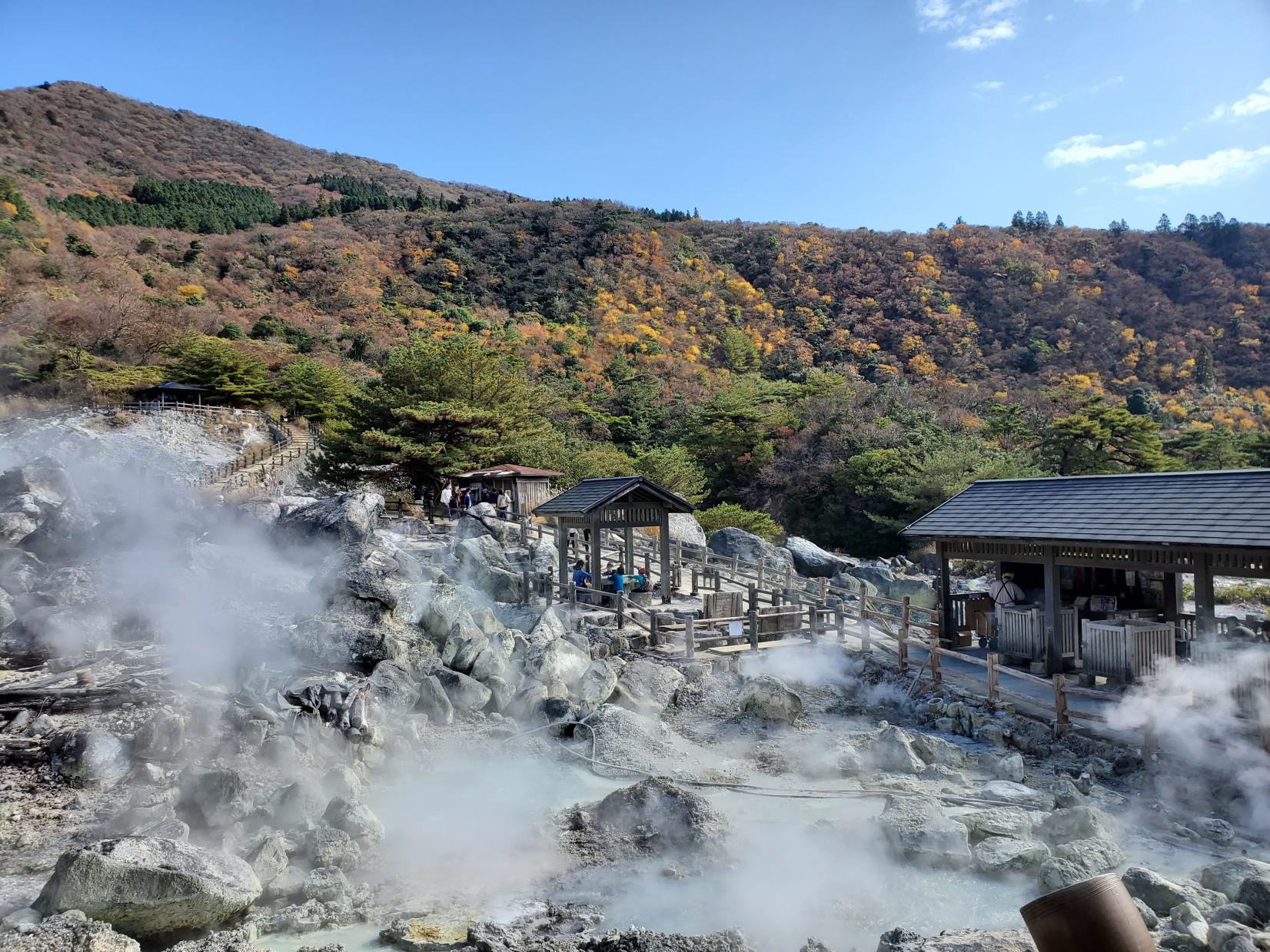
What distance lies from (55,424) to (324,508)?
17.9 meters

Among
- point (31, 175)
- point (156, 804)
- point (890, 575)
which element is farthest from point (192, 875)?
point (31, 175)

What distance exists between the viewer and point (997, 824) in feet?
26.7

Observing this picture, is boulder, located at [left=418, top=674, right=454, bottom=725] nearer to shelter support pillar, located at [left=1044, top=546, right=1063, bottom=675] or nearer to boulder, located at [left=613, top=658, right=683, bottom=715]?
boulder, located at [left=613, top=658, right=683, bottom=715]

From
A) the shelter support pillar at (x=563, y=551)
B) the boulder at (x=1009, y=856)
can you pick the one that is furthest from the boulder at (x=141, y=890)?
the shelter support pillar at (x=563, y=551)

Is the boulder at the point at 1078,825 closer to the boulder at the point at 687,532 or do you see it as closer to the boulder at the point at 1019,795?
the boulder at the point at 1019,795

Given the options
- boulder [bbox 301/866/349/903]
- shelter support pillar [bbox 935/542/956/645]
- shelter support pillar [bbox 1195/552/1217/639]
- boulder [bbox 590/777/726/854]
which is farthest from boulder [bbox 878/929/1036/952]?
shelter support pillar [bbox 935/542/956/645]

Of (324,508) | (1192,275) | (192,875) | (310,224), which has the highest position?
(310,224)

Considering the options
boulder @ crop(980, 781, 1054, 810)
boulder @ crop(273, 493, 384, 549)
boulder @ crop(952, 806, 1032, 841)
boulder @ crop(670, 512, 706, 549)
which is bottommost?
boulder @ crop(980, 781, 1054, 810)

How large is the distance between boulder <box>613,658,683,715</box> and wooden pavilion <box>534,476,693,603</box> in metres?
3.67

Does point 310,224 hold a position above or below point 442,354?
above

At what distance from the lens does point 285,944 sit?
6.52m

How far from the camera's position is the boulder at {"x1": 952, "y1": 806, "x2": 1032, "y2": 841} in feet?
26.5

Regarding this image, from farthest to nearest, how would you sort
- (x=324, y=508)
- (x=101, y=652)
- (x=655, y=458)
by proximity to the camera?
(x=655, y=458) → (x=324, y=508) → (x=101, y=652)

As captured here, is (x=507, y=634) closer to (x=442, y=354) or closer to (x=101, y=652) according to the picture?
(x=101, y=652)
